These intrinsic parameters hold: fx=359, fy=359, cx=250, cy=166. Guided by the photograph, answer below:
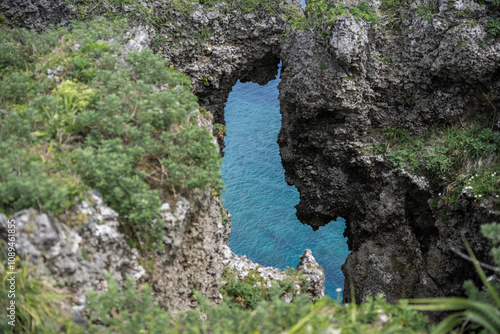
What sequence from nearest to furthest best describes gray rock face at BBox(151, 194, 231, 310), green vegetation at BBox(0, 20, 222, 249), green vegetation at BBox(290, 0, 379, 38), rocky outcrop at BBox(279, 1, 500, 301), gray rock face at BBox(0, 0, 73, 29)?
green vegetation at BBox(0, 20, 222, 249)
gray rock face at BBox(151, 194, 231, 310)
rocky outcrop at BBox(279, 1, 500, 301)
gray rock face at BBox(0, 0, 73, 29)
green vegetation at BBox(290, 0, 379, 38)

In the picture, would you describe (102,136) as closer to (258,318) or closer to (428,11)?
(258,318)

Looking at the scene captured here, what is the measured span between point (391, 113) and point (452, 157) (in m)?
2.13

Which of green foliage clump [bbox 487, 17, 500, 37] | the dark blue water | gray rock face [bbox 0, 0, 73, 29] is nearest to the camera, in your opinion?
green foliage clump [bbox 487, 17, 500, 37]

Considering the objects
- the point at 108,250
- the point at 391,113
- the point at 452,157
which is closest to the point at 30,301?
the point at 108,250

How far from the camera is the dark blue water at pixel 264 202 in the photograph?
48.5ft

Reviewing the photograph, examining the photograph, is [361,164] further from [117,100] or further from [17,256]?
[17,256]

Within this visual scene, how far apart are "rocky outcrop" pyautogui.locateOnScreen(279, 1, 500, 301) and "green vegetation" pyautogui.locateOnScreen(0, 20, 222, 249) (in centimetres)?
529

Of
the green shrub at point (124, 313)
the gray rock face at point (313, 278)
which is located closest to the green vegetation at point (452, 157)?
the gray rock face at point (313, 278)

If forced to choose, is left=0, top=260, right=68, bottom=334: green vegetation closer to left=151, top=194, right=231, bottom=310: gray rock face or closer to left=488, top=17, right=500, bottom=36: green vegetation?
left=151, top=194, right=231, bottom=310: gray rock face

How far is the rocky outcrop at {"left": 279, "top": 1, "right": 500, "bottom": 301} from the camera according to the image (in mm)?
8555

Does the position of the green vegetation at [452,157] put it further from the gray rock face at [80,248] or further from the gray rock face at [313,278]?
the gray rock face at [80,248]

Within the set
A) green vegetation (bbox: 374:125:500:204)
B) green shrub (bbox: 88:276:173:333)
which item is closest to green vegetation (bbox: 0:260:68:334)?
green shrub (bbox: 88:276:173:333)

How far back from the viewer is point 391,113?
10.3 metres

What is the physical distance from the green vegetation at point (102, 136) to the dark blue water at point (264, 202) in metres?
9.63
